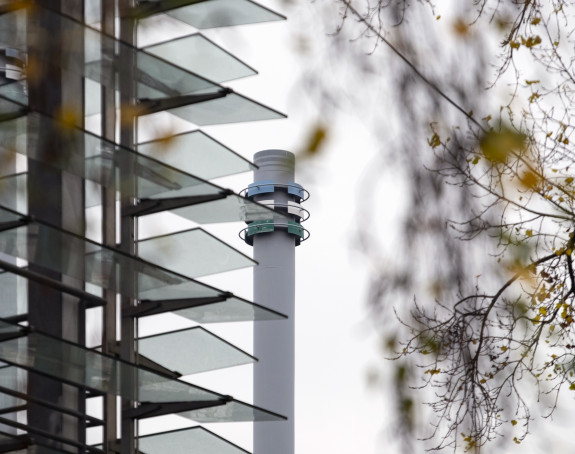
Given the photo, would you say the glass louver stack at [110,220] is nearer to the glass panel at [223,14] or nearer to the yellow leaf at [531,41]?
the glass panel at [223,14]

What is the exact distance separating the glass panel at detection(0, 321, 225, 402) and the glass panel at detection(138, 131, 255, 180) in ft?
3.15

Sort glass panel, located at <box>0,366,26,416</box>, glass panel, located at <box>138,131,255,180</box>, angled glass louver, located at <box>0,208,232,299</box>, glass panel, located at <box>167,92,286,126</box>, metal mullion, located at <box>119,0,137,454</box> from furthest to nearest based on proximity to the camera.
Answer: glass panel, located at <box>167,92,286,126</box> < glass panel, located at <box>138,131,255,180</box> < metal mullion, located at <box>119,0,137,454</box> < glass panel, located at <box>0,366,26,416</box> < angled glass louver, located at <box>0,208,232,299</box>

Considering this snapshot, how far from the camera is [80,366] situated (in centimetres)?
453

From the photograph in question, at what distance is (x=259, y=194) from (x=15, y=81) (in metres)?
17.0

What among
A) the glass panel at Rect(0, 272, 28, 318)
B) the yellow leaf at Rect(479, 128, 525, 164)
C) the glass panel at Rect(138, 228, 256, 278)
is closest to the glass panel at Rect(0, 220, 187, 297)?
the glass panel at Rect(0, 272, 28, 318)

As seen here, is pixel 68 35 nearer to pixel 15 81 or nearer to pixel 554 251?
pixel 15 81

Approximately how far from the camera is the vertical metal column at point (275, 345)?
907 inches

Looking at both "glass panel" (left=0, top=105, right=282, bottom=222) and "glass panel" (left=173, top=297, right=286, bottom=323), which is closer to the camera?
"glass panel" (left=0, top=105, right=282, bottom=222)

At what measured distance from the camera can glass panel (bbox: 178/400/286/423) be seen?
5.13 m

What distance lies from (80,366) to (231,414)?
0.98 meters

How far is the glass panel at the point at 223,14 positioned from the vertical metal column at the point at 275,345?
1717 cm

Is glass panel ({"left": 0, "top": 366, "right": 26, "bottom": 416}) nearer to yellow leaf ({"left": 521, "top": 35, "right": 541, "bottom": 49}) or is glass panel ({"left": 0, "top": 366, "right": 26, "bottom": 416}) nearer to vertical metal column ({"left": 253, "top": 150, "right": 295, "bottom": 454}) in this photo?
yellow leaf ({"left": 521, "top": 35, "right": 541, "bottom": 49})

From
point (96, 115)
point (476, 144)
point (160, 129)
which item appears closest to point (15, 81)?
point (96, 115)

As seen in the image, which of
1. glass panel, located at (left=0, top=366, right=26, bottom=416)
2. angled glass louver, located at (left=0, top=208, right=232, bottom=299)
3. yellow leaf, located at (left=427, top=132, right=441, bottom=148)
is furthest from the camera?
glass panel, located at (left=0, top=366, right=26, bottom=416)
